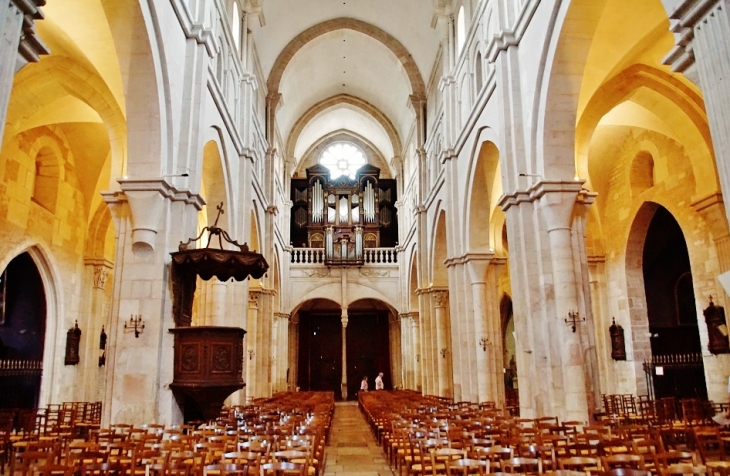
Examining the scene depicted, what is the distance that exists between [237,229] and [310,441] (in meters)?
10.5

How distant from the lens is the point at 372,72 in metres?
29.8

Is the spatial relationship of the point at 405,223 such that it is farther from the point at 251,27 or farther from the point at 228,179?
the point at 228,179

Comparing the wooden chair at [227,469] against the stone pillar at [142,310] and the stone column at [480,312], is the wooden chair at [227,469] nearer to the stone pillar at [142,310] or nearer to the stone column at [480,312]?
the stone pillar at [142,310]

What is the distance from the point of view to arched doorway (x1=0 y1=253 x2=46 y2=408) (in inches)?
672

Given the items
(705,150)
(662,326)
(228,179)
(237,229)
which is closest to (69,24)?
(228,179)

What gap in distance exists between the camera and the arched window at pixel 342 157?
37500 millimetres

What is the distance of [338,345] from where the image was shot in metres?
36.0

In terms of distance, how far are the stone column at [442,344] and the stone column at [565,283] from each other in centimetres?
1124

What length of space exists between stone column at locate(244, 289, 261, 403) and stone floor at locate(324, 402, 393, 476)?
399 cm

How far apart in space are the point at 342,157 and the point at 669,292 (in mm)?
21777

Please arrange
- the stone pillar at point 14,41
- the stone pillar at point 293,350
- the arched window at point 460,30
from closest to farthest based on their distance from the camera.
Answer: the stone pillar at point 14,41, the arched window at point 460,30, the stone pillar at point 293,350

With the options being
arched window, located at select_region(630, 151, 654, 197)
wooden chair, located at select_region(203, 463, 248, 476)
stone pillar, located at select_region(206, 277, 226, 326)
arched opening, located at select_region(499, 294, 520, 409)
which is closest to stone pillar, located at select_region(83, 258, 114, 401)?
stone pillar, located at select_region(206, 277, 226, 326)

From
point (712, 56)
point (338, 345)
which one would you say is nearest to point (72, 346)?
point (712, 56)

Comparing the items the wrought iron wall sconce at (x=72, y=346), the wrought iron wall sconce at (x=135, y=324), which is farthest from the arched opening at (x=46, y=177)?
the wrought iron wall sconce at (x=135, y=324)
